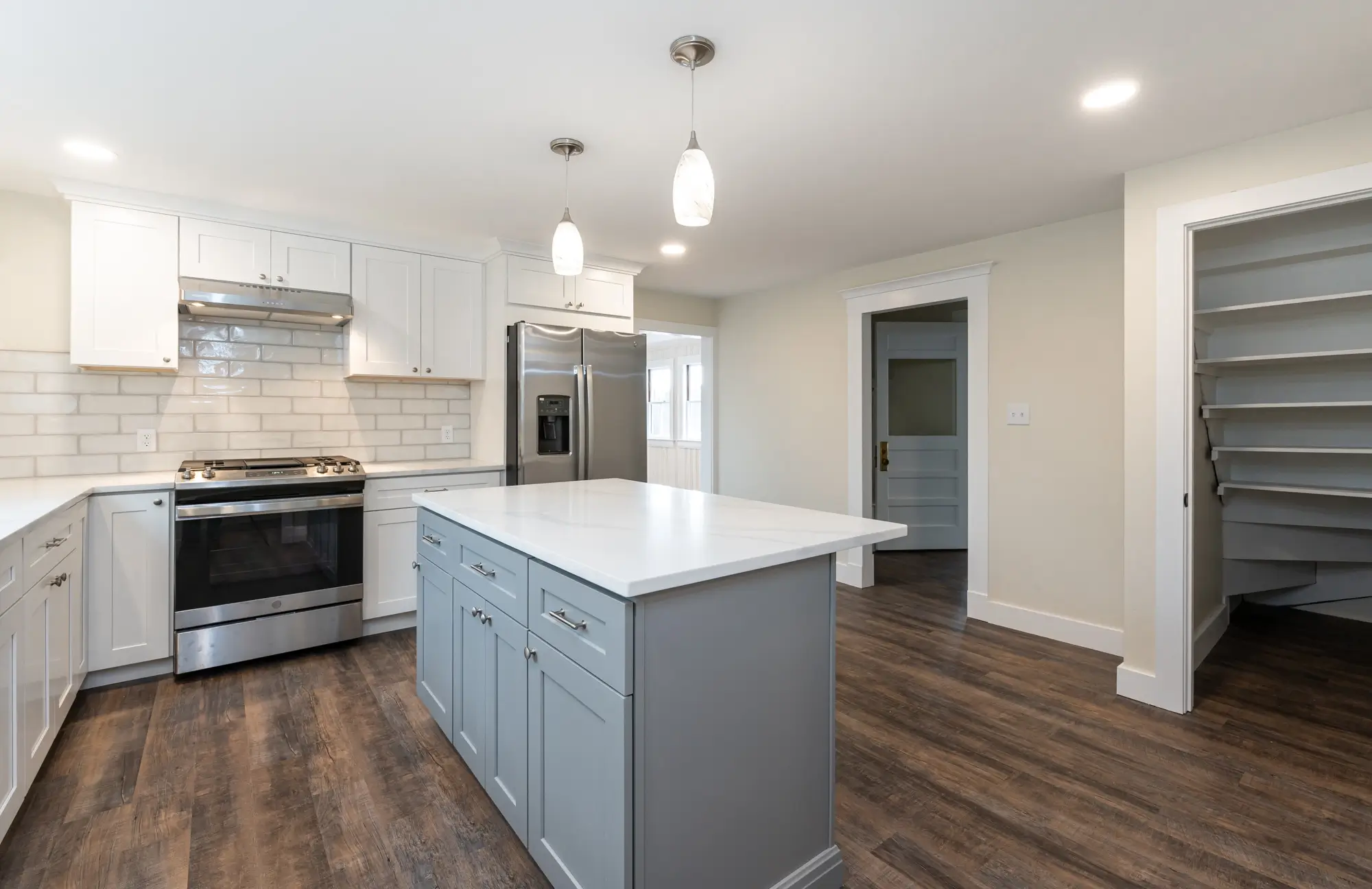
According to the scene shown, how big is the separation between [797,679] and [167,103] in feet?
9.50

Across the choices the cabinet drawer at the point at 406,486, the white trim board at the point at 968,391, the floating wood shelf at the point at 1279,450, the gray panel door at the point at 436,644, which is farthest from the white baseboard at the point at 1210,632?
the cabinet drawer at the point at 406,486

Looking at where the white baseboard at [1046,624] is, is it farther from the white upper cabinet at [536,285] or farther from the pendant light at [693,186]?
the white upper cabinet at [536,285]

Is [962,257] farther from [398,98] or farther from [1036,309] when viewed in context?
[398,98]

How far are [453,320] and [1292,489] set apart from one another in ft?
15.5

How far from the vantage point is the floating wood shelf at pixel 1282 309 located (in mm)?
2615

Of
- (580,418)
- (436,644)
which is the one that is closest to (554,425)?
(580,418)

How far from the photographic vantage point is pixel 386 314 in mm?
3812

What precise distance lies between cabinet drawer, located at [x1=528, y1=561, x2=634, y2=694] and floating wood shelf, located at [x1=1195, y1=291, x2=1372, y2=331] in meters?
2.95

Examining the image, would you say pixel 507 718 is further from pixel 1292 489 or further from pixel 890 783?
pixel 1292 489

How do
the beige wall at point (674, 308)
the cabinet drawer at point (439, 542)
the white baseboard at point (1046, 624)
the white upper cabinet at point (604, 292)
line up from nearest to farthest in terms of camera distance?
the cabinet drawer at point (439, 542) < the white baseboard at point (1046, 624) < the white upper cabinet at point (604, 292) < the beige wall at point (674, 308)

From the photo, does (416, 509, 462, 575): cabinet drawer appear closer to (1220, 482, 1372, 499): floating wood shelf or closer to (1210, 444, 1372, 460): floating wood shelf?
(1210, 444, 1372, 460): floating wood shelf

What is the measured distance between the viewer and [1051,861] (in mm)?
1773

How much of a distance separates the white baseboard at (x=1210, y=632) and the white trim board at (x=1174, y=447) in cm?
39

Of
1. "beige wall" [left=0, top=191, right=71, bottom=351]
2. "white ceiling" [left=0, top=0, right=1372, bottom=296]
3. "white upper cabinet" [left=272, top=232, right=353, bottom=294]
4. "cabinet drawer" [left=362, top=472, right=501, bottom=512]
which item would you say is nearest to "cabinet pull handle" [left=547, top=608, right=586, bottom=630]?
"white ceiling" [left=0, top=0, right=1372, bottom=296]
